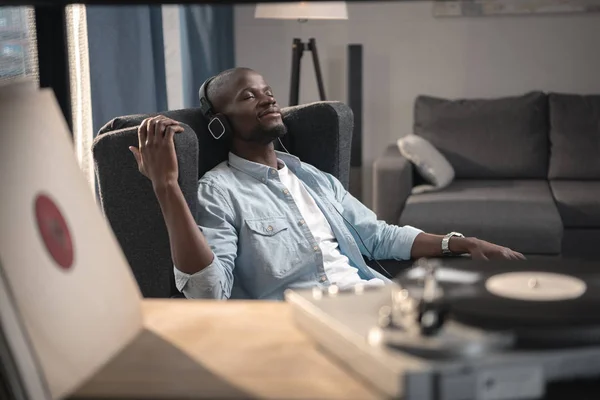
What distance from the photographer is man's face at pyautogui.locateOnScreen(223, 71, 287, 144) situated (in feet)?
7.30

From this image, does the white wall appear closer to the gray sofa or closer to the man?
the gray sofa

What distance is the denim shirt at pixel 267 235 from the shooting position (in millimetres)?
1850

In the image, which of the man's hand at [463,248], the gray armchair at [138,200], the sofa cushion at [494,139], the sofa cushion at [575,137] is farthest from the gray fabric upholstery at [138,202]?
the sofa cushion at [575,137]

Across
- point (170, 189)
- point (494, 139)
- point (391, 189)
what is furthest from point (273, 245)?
point (494, 139)

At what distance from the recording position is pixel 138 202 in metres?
1.87

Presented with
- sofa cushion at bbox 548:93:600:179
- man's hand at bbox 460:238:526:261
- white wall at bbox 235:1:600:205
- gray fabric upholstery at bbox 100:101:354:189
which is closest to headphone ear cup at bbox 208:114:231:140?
gray fabric upholstery at bbox 100:101:354:189

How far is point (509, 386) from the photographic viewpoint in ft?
1.97

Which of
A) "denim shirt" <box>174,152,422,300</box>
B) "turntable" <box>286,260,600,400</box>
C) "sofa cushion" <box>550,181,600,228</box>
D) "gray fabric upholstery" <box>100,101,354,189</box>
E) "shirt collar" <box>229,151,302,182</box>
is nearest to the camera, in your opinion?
"turntable" <box>286,260,600,400</box>

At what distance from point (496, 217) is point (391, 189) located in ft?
1.73

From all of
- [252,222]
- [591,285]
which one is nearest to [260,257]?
[252,222]

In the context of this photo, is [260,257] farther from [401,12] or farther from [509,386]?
[401,12]

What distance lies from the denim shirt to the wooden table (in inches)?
34.4

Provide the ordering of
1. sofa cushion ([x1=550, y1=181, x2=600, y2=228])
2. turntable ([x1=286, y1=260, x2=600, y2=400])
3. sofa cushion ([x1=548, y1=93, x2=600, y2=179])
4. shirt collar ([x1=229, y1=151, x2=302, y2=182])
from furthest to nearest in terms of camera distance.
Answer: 1. sofa cushion ([x1=548, y1=93, x2=600, y2=179])
2. sofa cushion ([x1=550, y1=181, x2=600, y2=228])
3. shirt collar ([x1=229, y1=151, x2=302, y2=182])
4. turntable ([x1=286, y1=260, x2=600, y2=400])

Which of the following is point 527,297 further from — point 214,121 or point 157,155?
point 214,121
